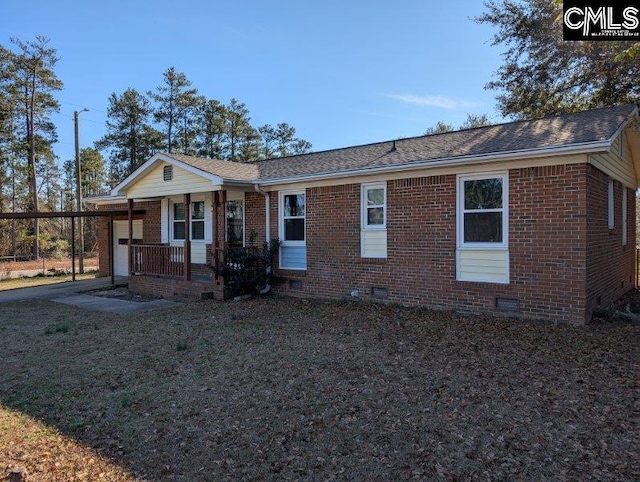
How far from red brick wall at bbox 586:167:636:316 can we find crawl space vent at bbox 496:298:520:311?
114cm

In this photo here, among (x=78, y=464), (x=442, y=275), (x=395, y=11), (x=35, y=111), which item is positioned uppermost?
(x=35, y=111)

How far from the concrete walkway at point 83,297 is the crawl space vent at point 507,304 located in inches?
303

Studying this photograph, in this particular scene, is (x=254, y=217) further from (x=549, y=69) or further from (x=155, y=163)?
(x=549, y=69)

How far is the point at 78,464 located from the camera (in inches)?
136

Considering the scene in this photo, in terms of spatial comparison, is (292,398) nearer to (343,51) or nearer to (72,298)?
(72,298)

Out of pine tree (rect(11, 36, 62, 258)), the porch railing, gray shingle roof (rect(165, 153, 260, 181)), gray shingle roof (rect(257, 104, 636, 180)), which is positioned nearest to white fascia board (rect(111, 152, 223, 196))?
gray shingle roof (rect(165, 153, 260, 181))

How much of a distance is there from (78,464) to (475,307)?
23.1 feet

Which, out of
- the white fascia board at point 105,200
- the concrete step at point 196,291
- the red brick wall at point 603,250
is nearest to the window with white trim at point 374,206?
the red brick wall at point 603,250

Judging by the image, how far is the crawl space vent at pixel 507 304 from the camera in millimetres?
7996

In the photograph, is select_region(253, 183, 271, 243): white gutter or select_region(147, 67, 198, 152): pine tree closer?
select_region(253, 183, 271, 243): white gutter

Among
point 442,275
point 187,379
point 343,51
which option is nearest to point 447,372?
point 187,379

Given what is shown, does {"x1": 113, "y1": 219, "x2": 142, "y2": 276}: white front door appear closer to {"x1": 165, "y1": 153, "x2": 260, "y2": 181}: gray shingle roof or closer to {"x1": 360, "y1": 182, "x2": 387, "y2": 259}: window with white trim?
{"x1": 165, "y1": 153, "x2": 260, "y2": 181}: gray shingle roof

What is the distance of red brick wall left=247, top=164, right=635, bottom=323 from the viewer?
743 centimetres

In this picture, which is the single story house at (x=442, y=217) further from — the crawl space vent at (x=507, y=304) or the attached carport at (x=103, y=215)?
the attached carport at (x=103, y=215)
